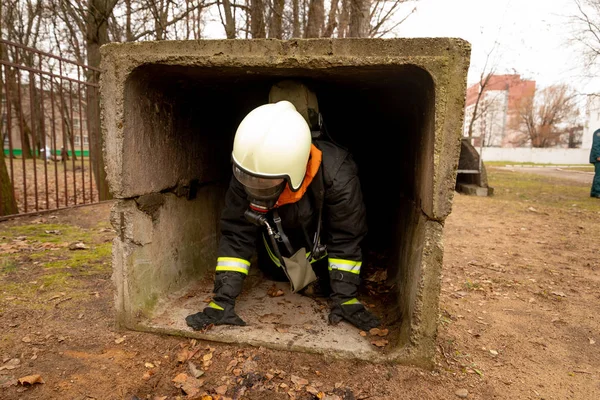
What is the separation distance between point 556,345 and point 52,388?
10.7 ft

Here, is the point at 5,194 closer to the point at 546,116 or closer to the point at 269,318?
the point at 269,318

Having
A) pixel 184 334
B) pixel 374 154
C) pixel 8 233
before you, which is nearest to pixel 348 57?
pixel 184 334

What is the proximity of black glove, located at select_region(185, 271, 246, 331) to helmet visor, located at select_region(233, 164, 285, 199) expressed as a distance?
67 cm

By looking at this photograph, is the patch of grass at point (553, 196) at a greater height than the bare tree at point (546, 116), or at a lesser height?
lesser

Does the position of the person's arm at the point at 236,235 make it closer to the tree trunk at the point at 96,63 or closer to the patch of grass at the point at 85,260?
the patch of grass at the point at 85,260

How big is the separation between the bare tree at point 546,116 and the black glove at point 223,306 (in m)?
55.6

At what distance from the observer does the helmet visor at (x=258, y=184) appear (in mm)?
2539

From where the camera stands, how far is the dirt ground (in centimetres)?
235

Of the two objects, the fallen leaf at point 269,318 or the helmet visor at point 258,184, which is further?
the fallen leaf at point 269,318

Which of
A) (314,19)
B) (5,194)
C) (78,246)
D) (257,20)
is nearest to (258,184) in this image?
(78,246)

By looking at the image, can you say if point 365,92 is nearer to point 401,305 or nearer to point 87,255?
point 401,305

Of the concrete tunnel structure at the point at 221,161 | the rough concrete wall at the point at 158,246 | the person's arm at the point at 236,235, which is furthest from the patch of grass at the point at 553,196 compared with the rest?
the person's arm at the point at 236,235

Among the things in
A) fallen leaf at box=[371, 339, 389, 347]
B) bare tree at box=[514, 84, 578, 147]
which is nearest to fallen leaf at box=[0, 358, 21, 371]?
fallen leaf at box=[371, 339, 389, 347]

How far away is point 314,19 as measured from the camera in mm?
9344
